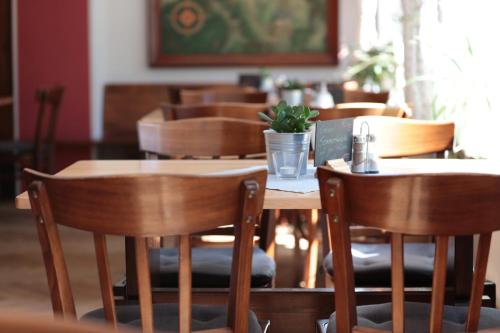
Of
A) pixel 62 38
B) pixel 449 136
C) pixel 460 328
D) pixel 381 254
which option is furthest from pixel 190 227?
pixel 62 38

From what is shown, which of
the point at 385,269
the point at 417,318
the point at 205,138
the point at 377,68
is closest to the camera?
the point at 417,318

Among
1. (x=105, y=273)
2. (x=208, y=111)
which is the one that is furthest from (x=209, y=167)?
(x=208, y=111)

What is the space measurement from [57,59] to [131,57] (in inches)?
30.3

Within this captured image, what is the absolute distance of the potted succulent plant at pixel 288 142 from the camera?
9.21 ft

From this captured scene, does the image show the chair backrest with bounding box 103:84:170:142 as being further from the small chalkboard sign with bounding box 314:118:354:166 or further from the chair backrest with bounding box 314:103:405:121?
the small chalkboard sign with bounding box 314:118:354:166

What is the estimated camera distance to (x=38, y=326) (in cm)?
81

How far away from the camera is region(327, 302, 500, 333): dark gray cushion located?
2316 millimetres

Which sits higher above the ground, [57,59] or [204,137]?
[57,59]

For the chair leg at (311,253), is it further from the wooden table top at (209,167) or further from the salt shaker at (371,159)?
the salt shaker at (371,159)

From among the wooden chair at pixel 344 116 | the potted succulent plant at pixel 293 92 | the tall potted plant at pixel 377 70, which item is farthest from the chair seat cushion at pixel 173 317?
the tall potted plant at pixel 377 70

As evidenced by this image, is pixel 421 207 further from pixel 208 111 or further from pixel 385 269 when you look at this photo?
pixel 208 111

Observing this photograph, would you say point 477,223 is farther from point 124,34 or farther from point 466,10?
point 124,34

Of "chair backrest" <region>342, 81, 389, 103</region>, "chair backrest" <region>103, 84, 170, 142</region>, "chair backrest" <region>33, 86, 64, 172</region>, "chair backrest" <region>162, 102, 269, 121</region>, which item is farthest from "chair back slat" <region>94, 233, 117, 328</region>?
"chair backrest" <region>103, 84, 170, 142</region>

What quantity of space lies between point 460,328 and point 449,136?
131 cm
